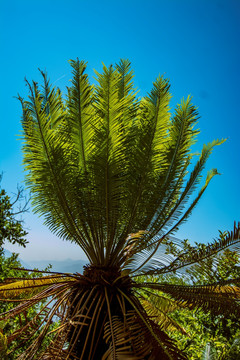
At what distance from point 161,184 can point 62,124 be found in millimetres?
1673

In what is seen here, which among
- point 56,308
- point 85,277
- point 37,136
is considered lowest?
point 56,308

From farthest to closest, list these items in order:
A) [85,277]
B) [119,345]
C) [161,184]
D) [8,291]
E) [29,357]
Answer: [161,184] < [8,291] < [85,277] < [29,357] < [119,345]

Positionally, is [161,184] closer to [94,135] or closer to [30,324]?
[94,135]

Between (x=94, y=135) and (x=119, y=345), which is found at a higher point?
(x=94, y=135)

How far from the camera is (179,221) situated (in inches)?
174

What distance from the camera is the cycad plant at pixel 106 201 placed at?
3441 millimetres

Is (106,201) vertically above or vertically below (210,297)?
above

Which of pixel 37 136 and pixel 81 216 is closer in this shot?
pixel 37 136

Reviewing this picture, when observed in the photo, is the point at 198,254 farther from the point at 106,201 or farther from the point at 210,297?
the point at 106,201

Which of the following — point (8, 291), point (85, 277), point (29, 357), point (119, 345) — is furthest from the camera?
point (8, 291)

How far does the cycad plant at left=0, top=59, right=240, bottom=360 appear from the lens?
3441 millimetres

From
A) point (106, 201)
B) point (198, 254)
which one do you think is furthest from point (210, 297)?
point (106, 201)

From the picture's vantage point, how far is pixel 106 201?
3.91 m

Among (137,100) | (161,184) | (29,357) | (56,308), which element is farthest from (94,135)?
(29,357)
